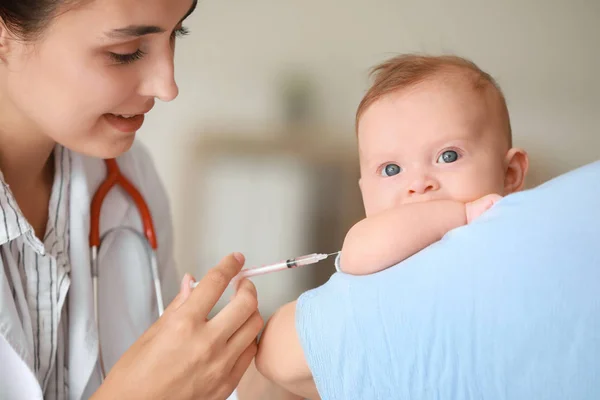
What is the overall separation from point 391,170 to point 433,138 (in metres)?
0.09

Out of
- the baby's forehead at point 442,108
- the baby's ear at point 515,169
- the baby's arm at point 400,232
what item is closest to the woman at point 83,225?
the baby's arm at point 400,232

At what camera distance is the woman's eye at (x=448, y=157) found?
991 millimetres

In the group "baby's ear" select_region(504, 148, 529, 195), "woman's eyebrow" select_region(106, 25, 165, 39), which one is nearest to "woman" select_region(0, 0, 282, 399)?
"woman's eyebrow" select_region(106, 25, 165, 39)

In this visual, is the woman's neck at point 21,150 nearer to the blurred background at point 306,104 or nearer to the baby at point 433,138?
the blurred background at point 306,104

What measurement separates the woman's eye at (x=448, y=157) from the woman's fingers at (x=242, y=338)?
396 millimetres

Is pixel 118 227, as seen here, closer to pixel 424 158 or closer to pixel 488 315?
pixel 424 158

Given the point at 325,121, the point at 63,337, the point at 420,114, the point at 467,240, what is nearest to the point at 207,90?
the point at 325,121

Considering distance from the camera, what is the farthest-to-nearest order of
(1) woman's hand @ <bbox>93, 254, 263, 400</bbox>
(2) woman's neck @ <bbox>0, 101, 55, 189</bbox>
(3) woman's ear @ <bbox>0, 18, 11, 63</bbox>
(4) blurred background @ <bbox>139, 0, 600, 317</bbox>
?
(4) blurred background @ <bbox>139, 0, 600, 317</bbox>, (2) woman's neck @ <bbox>0, 101, 55, 189</bbox>, (3) woman's ear @ <bbox>0, 18, 11, 63</bbox>, (1) woman's hand @ <bbox>93, 254, 263, 400</bbox>

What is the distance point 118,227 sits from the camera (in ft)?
4.70

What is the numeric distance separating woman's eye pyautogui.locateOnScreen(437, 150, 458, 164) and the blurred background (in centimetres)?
65

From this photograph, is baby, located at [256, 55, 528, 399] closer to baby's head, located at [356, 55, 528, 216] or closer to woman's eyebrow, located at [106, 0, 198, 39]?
baby's head, located at [356, 55, 528, 216]

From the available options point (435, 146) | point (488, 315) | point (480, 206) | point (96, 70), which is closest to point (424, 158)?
point (435, 146)

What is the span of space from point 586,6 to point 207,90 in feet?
3.22

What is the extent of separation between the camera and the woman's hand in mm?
958
